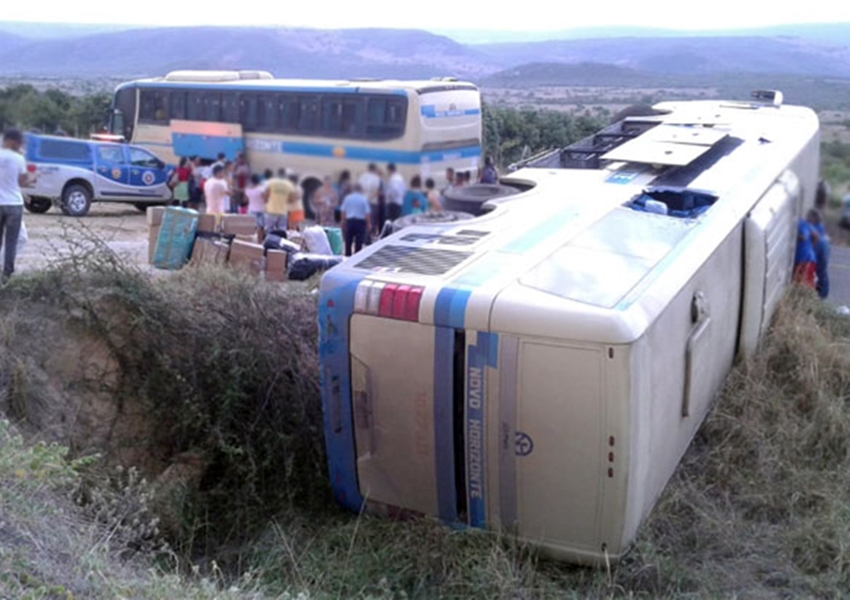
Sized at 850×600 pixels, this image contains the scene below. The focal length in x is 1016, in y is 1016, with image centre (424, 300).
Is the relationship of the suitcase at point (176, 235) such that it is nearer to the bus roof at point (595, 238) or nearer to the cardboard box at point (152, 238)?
the cardboard box at point (152, 238)

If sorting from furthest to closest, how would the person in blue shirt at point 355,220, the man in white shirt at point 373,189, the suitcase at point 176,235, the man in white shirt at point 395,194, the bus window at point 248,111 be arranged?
the bus window at point 248,111
the suitcase at point 176,235
the man in white shirt at point 373,189
the person in blue shirt at point 355,220
the man in white shirt at point 395,194

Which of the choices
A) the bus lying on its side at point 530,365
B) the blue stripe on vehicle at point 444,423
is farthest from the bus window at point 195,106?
the blue stripe on vehicle at point 444,423

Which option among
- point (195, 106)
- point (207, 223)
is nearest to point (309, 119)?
point (195, 106)

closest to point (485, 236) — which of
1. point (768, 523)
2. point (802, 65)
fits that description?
point (768, 523)

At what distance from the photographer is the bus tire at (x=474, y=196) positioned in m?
6.71

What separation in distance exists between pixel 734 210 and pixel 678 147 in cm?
129

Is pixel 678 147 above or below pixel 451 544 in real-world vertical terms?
above

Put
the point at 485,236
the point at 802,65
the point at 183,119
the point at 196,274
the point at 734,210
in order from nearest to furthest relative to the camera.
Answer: the point at 485,236, the point at 734,210, the point at 196,274, the point at 183,119, the point at 802,65

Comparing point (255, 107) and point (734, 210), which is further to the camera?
point (255, 107)

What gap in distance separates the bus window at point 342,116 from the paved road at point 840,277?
7.72 meters

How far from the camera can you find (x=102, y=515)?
4324 mm

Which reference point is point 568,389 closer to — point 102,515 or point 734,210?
point 102,515

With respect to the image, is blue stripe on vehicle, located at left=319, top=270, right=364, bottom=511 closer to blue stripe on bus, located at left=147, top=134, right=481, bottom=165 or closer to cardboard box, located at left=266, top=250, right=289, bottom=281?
cardboard box, located at left=266, top=250, right=289, bottom=281

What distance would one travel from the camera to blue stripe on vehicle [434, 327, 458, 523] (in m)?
4.92
